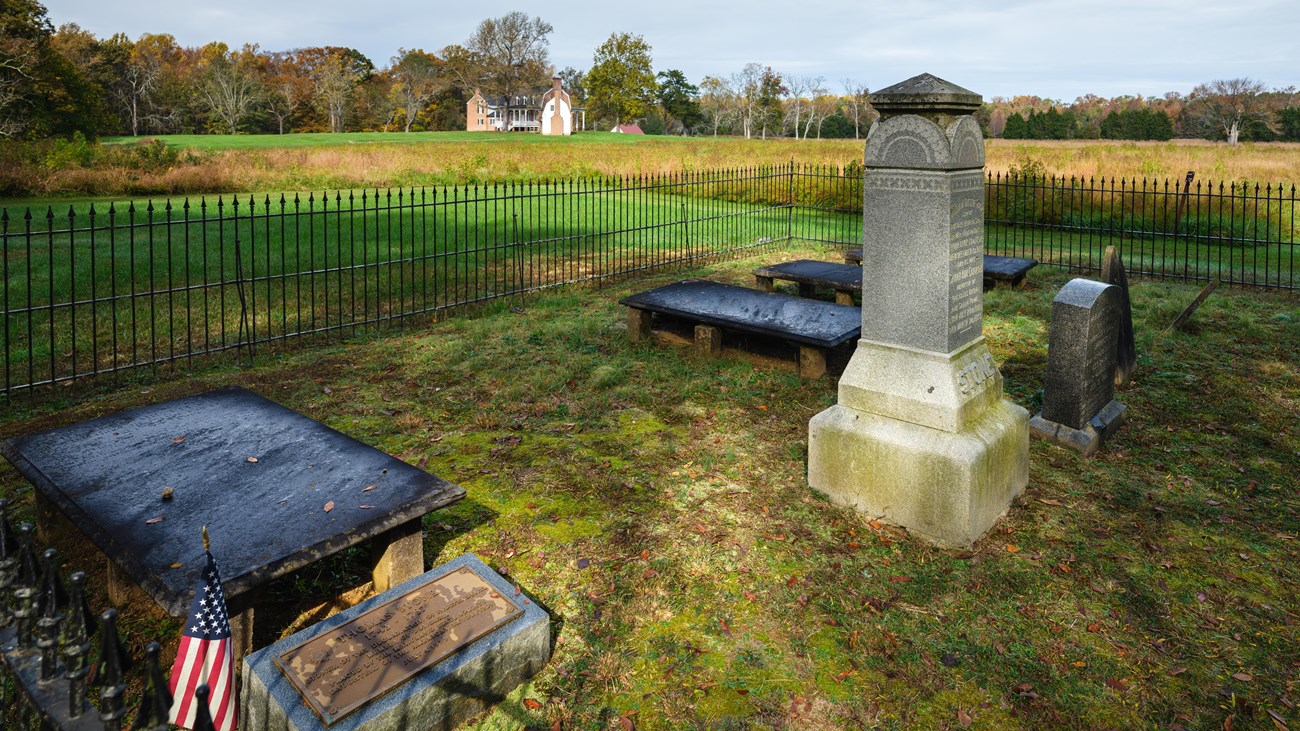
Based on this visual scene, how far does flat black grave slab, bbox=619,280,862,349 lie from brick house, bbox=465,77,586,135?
292 feet

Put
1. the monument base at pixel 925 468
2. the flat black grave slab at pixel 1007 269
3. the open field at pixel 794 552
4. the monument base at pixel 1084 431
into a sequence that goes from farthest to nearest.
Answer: the flat black grave slab at pixel 1007 269 < the monument base at pixel 1084 431 < the monument base at pixel 925 468 < the open field at pixel 794 552

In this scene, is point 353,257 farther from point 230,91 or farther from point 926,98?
point 230,91

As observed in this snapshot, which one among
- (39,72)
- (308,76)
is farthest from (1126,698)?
(308,76)

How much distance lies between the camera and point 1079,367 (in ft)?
20.1

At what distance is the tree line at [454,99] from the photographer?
63.9 m

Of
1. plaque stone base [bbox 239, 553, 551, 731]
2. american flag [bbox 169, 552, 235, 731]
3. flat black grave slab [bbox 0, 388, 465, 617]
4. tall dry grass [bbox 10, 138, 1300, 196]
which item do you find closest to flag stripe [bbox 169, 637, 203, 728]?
american flag [bbox 169, 552, 235, 731]

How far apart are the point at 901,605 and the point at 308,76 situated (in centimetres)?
9375

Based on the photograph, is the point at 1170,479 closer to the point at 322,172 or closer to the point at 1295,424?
the point at 1295,424

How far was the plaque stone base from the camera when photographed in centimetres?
299

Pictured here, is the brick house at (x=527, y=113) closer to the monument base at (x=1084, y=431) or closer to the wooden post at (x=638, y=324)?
the wooden post at (x=638, y=324)

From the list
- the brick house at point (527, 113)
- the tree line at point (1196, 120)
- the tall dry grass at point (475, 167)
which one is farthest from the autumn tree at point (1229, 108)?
the brick house at point (527, 113)

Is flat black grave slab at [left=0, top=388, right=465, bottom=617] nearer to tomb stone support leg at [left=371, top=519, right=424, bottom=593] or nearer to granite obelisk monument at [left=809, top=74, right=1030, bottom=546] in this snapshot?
tomb stone support leg at [left=371, top=519, right=424, bottom=593]

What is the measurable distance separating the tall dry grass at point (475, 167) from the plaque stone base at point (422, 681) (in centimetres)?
1771

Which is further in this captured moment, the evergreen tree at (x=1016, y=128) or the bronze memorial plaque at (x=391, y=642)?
the evergreen tree at (x=1016, y=128)
